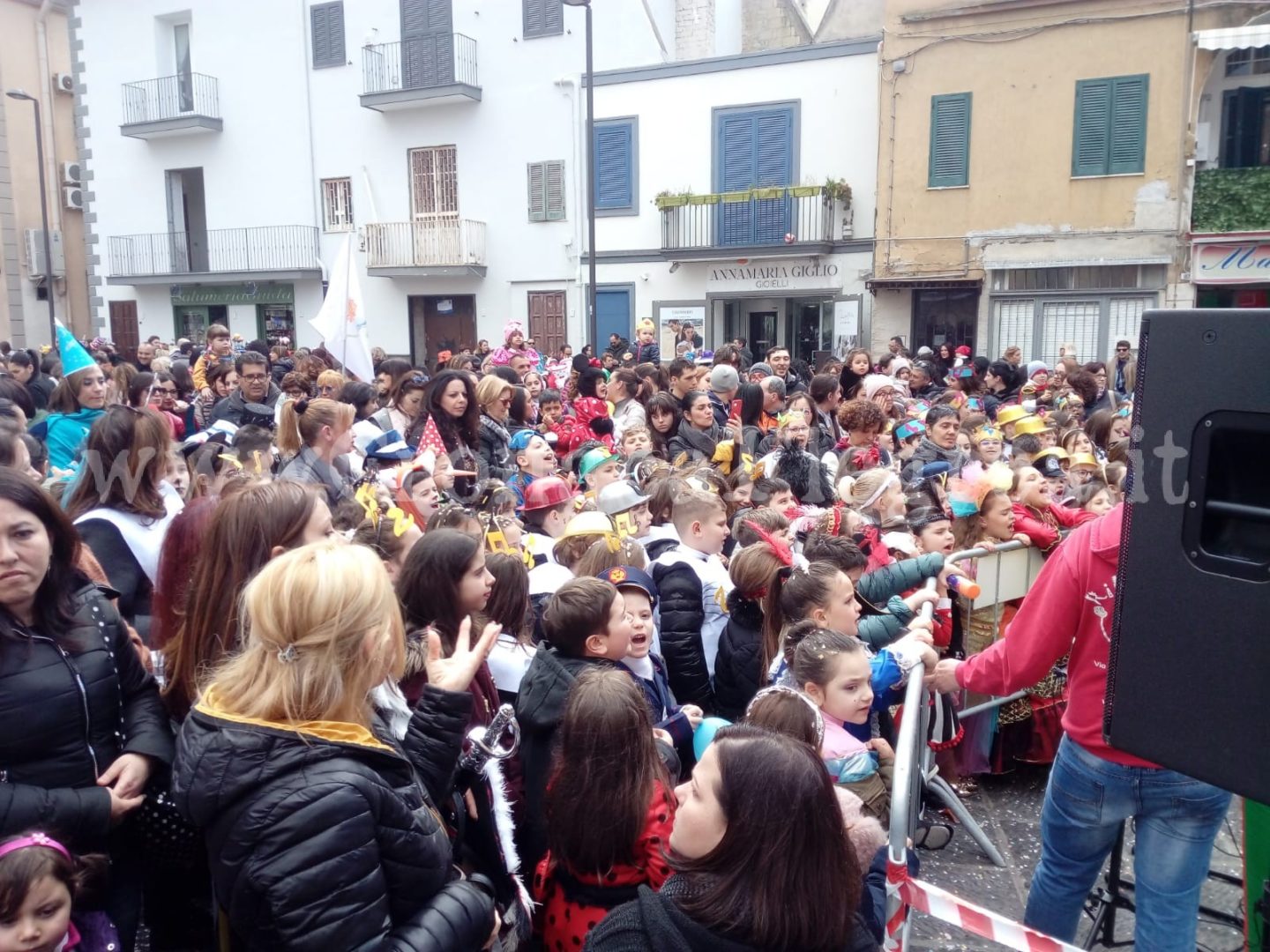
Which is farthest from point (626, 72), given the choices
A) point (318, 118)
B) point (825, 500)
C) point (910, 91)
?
point (825, 500)

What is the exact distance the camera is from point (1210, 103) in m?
15.8

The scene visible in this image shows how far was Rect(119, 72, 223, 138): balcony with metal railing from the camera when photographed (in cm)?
2280

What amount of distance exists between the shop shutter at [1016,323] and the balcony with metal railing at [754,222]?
10.1ft

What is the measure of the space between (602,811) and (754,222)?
56.5 feet

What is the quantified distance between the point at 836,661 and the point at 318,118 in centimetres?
2218

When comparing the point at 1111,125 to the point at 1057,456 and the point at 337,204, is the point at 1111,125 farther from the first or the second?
the point at 337,204

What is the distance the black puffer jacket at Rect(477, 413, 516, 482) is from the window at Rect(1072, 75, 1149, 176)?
13258 mm

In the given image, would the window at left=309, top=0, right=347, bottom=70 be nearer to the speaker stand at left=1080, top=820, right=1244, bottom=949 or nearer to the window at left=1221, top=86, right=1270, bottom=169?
the window at left=1221, top=86, right=1270, bottom=169

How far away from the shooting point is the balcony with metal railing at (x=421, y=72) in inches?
794

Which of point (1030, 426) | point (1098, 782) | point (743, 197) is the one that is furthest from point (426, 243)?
point (1098, 782)

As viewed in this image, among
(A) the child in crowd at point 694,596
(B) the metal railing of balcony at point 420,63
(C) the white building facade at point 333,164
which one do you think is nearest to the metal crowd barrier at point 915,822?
(A) the child in crowd at point 694,596

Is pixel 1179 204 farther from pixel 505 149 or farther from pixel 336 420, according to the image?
pixel 336 420

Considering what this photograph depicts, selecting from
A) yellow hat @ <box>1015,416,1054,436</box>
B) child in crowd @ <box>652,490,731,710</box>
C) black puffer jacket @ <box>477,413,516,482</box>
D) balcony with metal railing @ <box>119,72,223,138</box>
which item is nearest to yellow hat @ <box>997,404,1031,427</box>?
yellow hat @ <box>1015,416,1054,436</box>

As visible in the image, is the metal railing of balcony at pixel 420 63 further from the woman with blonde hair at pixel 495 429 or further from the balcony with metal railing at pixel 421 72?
the woman with blonde hair at pixel 495 429
